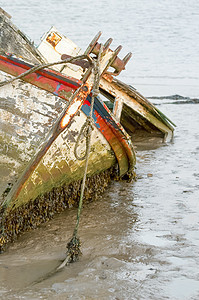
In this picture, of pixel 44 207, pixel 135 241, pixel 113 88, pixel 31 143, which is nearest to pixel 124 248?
pixel 135 241

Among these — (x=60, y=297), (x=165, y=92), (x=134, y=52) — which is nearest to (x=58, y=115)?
(x=60, y=297)

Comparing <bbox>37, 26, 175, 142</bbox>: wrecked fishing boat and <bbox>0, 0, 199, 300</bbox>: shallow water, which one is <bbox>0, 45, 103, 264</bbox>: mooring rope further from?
<bbox>37, 26, 175, 142</bbox>: wrecked fishing boat

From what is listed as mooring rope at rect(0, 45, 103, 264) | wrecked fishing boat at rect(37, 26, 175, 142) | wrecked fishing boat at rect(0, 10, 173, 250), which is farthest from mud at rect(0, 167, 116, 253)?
wrecked fishing boat at rect(37, 26, 175, 142)

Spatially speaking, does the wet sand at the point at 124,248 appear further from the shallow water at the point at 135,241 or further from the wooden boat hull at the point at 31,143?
the wooden boat hull at the point at 31,143

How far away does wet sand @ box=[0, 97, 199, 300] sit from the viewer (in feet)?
11.5

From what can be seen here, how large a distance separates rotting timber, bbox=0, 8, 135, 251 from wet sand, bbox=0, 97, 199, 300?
0.26 metres

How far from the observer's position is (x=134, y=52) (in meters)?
17.3

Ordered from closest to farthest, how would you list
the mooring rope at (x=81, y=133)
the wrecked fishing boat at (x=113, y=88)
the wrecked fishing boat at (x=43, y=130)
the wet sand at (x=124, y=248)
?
1. the wet sand at (x=124, y=248)
2. the mooring rope at (x=81, y=133)
3. the wrecked fishing boat at (x=43, y=130)
4. the wrecked fishing boat at (x=113, y=88)

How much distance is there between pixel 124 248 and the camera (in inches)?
165

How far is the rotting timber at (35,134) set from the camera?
429 cm

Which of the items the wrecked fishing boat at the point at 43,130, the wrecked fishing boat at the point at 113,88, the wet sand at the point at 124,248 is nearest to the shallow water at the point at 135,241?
the wet sand at the point at 124,248

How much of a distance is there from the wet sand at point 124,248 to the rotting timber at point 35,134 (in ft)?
0.85

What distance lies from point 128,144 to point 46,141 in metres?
1.36

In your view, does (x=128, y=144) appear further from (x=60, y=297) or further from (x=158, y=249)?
(x=60, y=297)
